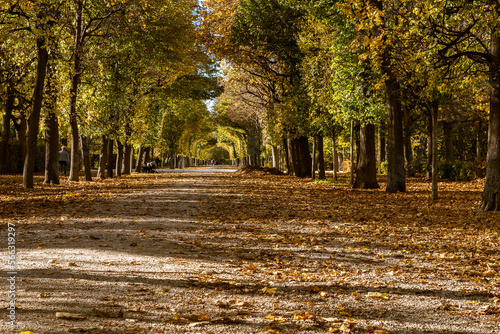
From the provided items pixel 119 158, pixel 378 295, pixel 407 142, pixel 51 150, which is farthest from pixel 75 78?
pixel 407 142

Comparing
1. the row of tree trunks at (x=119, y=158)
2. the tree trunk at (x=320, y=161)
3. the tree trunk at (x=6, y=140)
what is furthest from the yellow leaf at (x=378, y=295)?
the row of tree trunks at (x=119, y=158)

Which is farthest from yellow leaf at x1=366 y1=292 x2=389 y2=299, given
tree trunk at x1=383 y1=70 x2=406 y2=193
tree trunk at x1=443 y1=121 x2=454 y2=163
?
tree trunk at x1=443 y1=121 x2=454 y2=163

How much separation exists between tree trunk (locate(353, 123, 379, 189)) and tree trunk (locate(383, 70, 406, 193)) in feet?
3.69

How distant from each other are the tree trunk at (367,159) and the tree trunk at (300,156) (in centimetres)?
Result: 1146

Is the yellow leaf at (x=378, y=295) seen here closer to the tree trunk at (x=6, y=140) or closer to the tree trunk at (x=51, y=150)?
the tree trunk at (x=51, y=150)

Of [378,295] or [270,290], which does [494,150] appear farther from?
[270,290]

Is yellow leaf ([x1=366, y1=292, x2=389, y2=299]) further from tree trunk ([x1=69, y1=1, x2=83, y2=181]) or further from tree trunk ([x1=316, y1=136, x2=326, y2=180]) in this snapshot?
tree trunk ([x1=316, y1=136, x2=326, y2=180])

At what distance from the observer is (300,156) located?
31.7m

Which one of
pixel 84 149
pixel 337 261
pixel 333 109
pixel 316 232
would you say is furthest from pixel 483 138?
pixel 337 261

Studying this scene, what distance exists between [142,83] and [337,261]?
977 inches

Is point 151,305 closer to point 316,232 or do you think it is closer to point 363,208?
point 316,232

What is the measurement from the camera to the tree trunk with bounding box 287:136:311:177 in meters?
31.4

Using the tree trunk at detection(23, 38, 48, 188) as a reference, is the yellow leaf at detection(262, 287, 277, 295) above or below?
below

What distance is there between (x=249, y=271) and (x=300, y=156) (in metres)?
25.8
